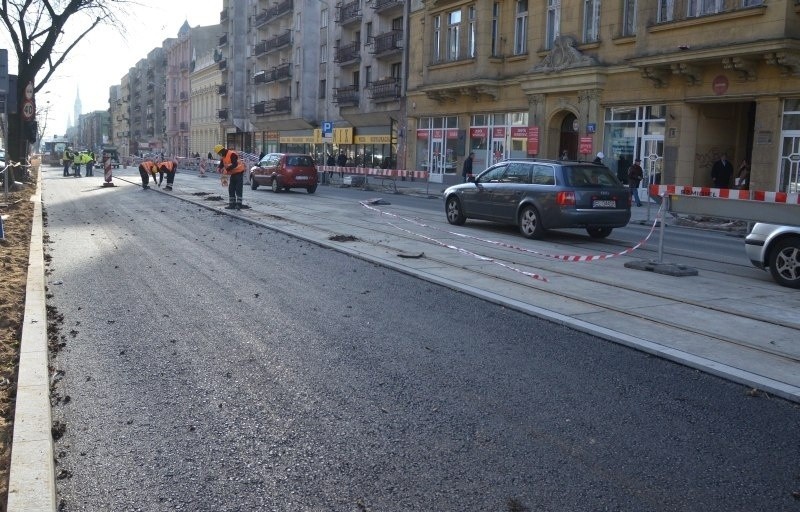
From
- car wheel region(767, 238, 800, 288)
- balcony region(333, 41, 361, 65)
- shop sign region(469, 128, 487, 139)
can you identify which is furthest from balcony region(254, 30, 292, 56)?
car wheel region(767, 238, 800, 288)

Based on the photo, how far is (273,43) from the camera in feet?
217

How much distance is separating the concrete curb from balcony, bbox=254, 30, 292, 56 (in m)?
59.0

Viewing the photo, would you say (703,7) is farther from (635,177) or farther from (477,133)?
(477,133)

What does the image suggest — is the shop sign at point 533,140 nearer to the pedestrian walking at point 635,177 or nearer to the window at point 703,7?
the pedestrian walking at point 635,177

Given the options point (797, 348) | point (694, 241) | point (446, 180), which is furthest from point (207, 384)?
point (446, 180)

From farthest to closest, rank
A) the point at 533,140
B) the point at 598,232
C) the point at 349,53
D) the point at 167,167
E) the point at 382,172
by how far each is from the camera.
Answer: the point at 349,53, the point at 382,172, the point at 533,140, the point at 167,167, the point at 598,232

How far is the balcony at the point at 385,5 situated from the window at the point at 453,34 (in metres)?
7.13

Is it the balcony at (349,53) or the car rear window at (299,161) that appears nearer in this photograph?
the car rear window at (299,161)

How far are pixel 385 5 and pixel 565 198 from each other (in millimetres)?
34647

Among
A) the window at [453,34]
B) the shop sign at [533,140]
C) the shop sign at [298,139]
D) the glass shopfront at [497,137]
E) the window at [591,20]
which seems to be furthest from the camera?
the shop sign at [298,139]

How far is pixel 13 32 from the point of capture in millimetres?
27812

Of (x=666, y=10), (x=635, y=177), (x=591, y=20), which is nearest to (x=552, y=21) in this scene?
(x=591, y=20)

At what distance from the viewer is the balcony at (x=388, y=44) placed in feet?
149

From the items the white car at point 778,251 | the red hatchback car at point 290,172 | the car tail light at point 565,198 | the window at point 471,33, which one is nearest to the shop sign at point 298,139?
the window at point 471,33
